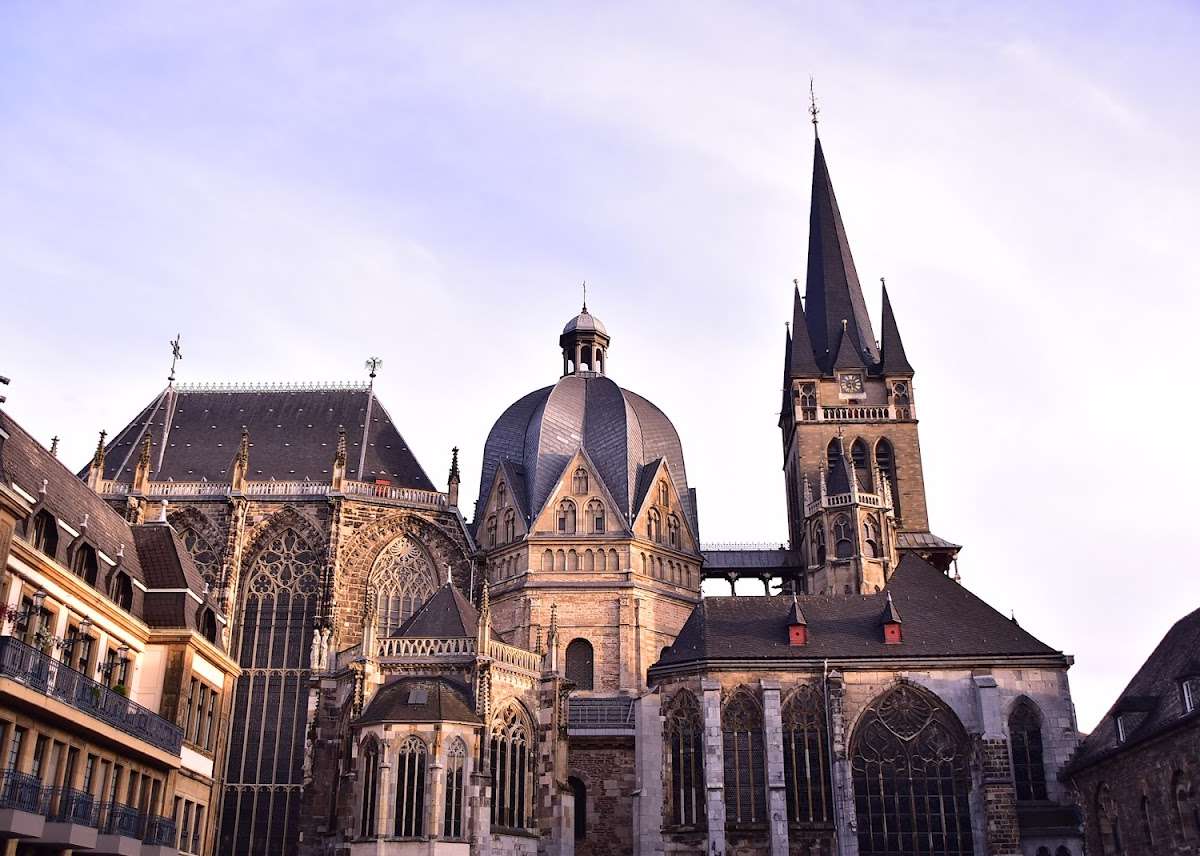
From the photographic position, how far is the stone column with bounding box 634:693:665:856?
1484 inches

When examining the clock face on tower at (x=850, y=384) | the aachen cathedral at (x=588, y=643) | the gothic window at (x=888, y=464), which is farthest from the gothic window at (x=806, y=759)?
the clock face on tower at (x=850, y=384)

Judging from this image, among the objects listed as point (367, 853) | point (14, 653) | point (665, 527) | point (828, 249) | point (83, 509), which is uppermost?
point (828, 249)

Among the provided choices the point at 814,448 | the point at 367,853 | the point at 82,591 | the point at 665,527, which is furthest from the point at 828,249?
the point at 82,591

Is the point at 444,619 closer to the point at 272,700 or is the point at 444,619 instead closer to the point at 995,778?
the point at 272,700

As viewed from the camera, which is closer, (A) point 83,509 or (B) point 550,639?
(A) point 83,509

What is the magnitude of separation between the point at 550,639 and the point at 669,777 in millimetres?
5583

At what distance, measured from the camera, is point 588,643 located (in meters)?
46.2

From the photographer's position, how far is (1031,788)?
3766 centimetres

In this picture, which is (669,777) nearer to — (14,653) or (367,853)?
(367,853)

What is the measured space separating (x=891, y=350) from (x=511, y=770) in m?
30.2

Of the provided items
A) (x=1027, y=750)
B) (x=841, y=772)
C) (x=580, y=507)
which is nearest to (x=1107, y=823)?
(x=1027, y=750)

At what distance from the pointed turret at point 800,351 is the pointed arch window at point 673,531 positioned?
37.8 ft

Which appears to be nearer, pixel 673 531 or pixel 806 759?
pixel 806 759

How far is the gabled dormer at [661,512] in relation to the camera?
160 feet
